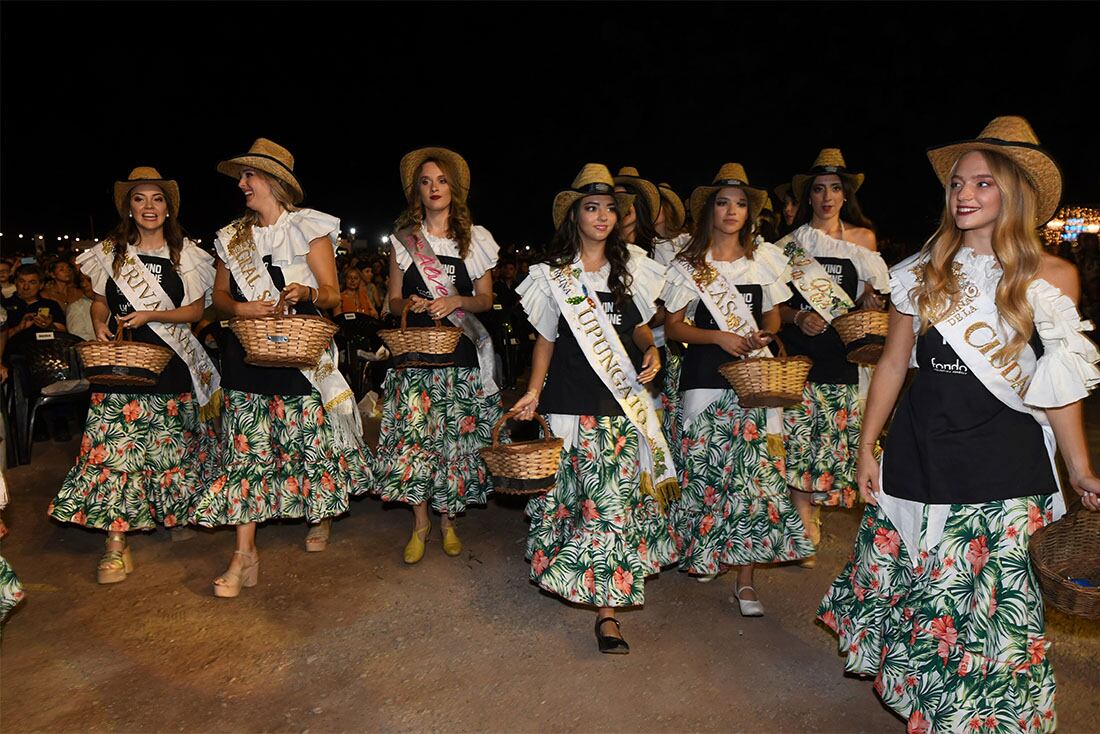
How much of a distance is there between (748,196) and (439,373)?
1.92 metres

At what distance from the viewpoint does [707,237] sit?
402 cm

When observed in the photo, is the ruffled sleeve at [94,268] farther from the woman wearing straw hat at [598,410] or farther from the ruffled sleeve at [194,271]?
the woman wearing straw hat at [598,410]

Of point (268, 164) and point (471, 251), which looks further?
point (471, 251)

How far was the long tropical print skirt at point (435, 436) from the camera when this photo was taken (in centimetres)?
445

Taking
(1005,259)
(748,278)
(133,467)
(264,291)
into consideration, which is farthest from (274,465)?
(1005,259)

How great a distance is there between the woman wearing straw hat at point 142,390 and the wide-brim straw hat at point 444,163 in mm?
1210

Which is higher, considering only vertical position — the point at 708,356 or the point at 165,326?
the point at 165,326

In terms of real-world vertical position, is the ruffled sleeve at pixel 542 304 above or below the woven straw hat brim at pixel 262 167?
below

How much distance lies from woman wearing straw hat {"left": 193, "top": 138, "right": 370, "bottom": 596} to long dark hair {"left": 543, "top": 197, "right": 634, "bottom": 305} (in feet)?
3.75

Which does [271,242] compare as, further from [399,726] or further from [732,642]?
[732,642]

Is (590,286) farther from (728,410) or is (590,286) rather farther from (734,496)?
(734,496)

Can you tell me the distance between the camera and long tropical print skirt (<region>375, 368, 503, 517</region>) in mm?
4449

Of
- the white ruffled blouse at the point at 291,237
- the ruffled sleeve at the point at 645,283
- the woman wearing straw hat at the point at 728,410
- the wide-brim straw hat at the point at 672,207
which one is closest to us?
the ruffled sleeve at the point at 645,283

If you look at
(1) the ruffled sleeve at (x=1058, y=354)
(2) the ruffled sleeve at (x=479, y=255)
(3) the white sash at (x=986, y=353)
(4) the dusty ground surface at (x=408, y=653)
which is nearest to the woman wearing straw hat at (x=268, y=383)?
(4) the dusty ground surface at (x=408, y=653)
